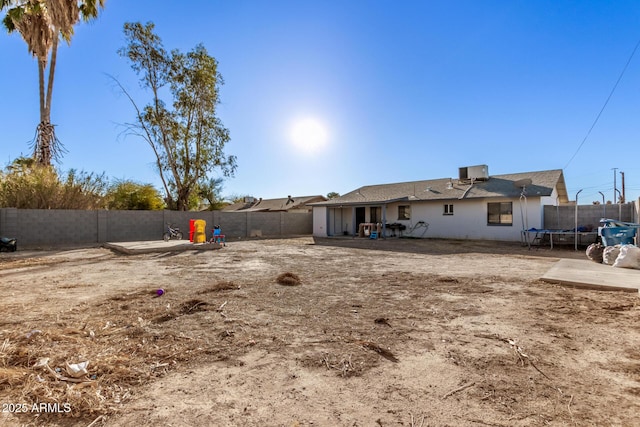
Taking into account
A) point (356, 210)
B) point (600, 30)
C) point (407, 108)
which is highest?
point (600, 30)

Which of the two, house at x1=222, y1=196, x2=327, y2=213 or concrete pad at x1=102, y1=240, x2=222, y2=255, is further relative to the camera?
house at x1=222, y1=196, x2=327, y2=213

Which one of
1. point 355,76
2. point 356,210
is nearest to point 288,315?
point 355,76

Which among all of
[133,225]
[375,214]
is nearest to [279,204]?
[375,214]

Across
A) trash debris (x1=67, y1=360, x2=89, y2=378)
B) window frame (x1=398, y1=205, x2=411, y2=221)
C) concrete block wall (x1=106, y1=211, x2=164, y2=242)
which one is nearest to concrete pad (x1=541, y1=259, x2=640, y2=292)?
→ trash debris (x1=67, y1=360, x2=89, y2=378)

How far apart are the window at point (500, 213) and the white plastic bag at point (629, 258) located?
316 inches

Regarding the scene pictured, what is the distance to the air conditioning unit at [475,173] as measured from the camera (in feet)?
58.2

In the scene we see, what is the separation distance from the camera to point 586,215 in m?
13.5

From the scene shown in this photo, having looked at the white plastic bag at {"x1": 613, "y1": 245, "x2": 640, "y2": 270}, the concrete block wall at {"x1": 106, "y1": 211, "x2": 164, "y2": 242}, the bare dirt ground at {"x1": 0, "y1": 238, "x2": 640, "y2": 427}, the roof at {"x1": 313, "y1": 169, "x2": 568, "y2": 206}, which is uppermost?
the roof at {"x1": 313, "y1": 169, "x2": 568, "y2": 206}

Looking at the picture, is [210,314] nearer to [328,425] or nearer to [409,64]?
[328,425]

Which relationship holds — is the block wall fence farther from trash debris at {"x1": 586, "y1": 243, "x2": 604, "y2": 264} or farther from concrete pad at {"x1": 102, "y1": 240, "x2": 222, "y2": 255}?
trash debris at {"x1": 586, "y1": 243, "x2": 604, "y2": 264}

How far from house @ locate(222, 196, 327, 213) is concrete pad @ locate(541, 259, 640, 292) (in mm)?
24309

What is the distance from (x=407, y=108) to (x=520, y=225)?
7.70 m

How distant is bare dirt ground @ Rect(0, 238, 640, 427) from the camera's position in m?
1.94

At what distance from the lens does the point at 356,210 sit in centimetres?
2191
